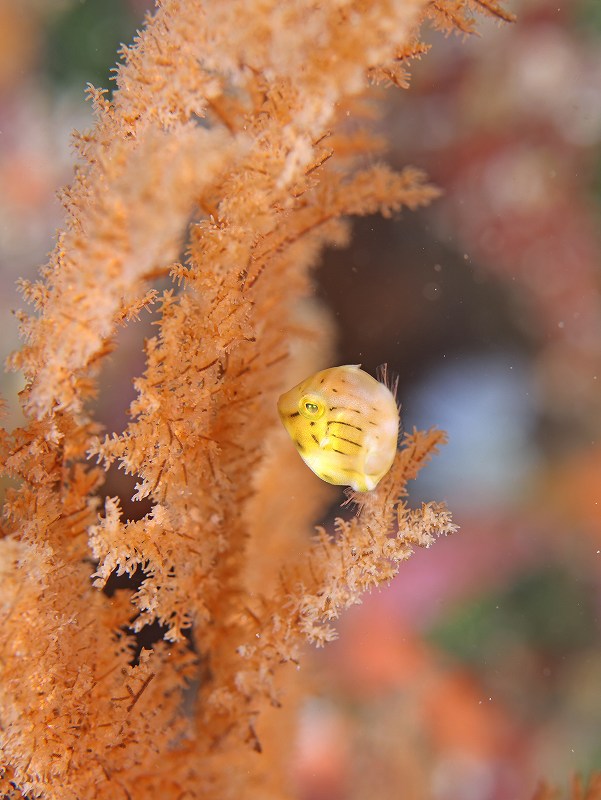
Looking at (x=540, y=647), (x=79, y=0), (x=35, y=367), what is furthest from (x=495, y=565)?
(x=79, y=0)

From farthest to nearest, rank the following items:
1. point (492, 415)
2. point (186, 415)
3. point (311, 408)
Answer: point (492, 415) < point (311, 408) < point (186, 415)

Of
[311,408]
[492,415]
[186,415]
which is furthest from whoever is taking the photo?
[492,415]

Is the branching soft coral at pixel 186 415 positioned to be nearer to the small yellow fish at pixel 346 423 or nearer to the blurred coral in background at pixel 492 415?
the small yellow fish at pixel 346 423

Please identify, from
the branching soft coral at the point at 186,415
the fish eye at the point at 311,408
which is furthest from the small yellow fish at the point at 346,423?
the branching soft coral at the point at 186,415

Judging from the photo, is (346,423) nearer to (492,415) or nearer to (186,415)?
(186,415)

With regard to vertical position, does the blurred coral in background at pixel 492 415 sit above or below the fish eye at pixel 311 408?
below

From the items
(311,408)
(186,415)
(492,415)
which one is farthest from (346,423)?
(492,415)
